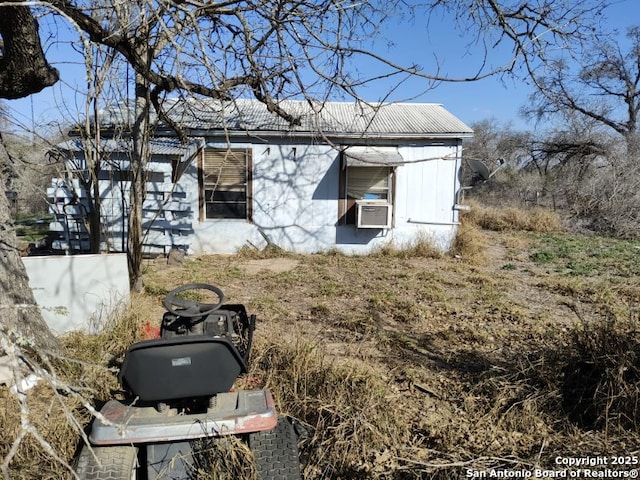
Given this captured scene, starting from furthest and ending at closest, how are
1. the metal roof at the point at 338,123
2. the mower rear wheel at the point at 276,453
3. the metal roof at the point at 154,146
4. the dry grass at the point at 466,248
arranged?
the dry grass at the point at 466,248
the metal roof at the point at 338,123
the metal roof at the point at 154,146
the mower rear wheel at the point at 276,453

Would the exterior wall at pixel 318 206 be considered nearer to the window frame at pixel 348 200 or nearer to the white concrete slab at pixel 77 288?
the window frame at pixel 348 200

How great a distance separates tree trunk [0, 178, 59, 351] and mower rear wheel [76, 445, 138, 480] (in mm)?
1607

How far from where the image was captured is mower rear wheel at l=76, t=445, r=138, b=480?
1994 mm

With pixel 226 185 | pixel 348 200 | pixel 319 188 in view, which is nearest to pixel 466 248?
pixel 348 200

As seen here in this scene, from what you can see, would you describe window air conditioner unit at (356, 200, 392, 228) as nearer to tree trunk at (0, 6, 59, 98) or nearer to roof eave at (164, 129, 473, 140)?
roof eave at (164, 129, 473, 140)

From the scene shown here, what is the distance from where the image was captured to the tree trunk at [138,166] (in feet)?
18.4

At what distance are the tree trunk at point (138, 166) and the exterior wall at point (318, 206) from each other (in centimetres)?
371

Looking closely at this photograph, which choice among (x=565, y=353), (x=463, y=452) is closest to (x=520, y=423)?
(x=463, y=452)

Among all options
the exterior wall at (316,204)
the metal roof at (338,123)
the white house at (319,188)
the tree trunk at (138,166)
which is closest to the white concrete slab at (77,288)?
the tree trunk at (138,166)

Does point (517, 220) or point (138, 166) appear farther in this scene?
point (517, 220)

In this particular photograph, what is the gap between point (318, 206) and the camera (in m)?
9.71

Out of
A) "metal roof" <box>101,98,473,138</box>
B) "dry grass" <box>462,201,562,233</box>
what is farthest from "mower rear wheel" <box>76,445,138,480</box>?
"dry grass" <box>462,201,562,233</box>

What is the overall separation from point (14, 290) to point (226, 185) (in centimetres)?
644

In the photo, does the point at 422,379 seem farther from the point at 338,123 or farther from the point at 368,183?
the point at 338,123
